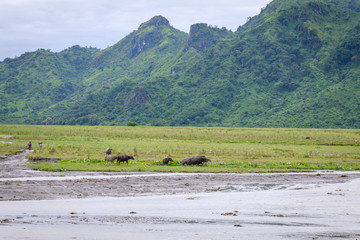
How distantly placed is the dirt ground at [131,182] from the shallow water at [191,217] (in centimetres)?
142

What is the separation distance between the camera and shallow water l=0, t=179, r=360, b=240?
1281 centimetres

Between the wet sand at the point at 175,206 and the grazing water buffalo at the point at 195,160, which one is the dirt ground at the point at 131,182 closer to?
the wet sand at the point at 175,206

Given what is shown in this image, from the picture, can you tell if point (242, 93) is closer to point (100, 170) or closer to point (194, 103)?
point (194, 103)

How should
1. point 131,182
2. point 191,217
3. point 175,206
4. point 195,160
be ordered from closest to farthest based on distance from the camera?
point 191,217
point 175,206
point 131,182
point 195,160

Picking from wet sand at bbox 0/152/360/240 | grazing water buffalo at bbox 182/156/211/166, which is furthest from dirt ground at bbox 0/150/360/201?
grazing water buffalo at bbox 182/156/211/166

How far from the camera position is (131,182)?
23.5 m

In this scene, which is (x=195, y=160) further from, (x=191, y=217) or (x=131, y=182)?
(x=191, y=217)

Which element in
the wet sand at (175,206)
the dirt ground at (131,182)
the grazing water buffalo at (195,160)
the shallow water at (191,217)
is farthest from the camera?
the grazing water buffalo at (195,160)

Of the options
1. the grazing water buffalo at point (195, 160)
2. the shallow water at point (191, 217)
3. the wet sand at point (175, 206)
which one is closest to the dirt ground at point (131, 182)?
the wet sand at point (175, 206)

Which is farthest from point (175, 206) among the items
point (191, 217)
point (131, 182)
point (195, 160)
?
point (195, 160)

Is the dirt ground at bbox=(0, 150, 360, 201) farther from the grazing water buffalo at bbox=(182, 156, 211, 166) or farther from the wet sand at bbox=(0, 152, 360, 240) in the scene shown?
the grazing water buffalo at bbox=(182, 156, 211, 166)

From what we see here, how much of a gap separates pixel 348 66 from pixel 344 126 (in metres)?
67.5

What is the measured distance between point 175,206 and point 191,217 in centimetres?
204

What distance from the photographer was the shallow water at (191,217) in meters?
12.8
